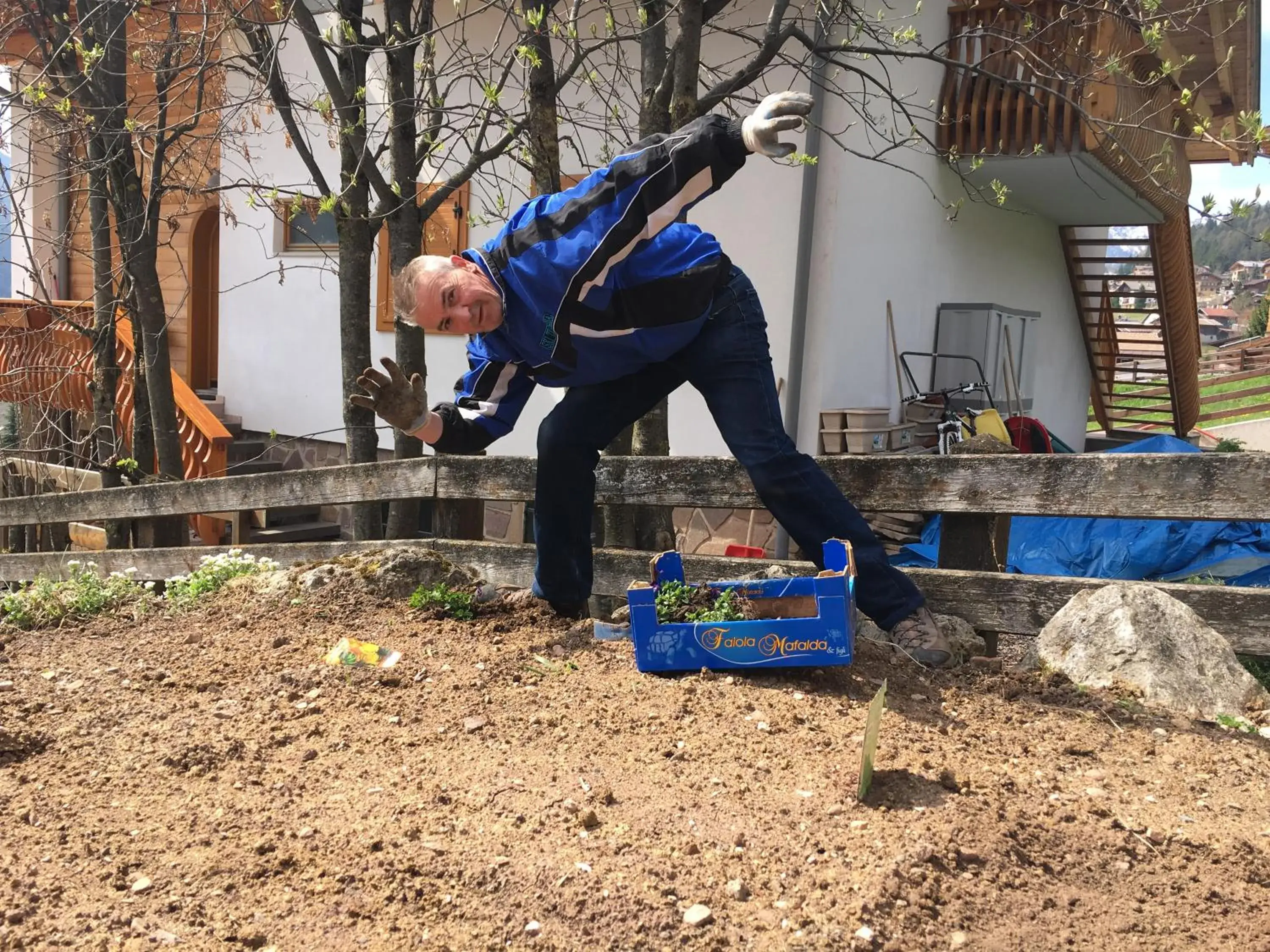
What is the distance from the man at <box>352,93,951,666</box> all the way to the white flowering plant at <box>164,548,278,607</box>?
6.05 ft

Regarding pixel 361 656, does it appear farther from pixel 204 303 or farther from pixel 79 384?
pixel 204 303

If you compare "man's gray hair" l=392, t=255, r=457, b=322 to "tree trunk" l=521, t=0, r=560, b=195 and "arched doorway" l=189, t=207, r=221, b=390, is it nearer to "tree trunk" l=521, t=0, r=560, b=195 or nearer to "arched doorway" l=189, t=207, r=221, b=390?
"tree trunk" l=521, t=0, r=560, b=195

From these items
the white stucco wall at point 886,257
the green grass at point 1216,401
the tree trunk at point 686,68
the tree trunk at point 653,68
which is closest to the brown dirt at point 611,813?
the tree trunk at point 686,68

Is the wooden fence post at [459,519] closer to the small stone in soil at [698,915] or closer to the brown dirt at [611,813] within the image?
the brown dirt at [611,813]

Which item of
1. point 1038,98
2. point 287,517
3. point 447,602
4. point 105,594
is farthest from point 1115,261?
point 105,594

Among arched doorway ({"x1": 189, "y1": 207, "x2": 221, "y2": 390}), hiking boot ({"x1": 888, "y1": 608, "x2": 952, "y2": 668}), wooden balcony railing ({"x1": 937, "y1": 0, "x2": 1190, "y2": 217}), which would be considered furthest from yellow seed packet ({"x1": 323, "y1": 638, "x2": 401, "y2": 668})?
arched doorway ({"x1": 189, "y1": 207, "x2": 221, "y2": 390})

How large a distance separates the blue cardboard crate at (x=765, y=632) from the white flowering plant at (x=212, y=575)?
8.43 feet

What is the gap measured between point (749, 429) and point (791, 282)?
18.9ft

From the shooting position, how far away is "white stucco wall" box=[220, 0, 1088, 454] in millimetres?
8875

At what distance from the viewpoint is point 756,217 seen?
8.97 meters

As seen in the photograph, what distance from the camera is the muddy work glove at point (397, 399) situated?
364 cm

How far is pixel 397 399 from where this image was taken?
368 centimetres

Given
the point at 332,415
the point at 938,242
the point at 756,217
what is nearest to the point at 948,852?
the point at 756,217

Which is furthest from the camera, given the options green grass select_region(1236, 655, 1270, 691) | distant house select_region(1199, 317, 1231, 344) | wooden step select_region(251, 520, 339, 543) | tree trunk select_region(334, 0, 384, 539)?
distant house select_region(1199, 317, 1231, 344)
